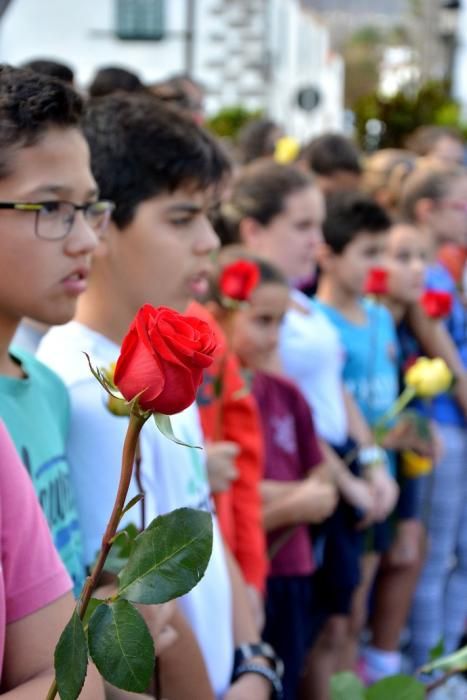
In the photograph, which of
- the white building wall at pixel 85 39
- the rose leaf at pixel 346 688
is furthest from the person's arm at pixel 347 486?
the white building wall at pixel 85 39

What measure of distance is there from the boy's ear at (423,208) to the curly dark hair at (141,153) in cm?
321

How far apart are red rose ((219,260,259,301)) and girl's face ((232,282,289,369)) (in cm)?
32

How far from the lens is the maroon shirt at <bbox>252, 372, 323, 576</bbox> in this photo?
330 centimetres

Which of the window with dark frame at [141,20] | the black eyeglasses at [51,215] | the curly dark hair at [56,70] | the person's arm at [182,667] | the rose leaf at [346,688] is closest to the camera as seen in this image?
the rose leaf at [346,688]

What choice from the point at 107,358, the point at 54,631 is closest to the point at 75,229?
the point at 107,358

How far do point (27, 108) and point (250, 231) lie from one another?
236 centimetres

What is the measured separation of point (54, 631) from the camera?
1.34 m

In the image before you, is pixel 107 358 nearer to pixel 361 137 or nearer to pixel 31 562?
pixel 31 562

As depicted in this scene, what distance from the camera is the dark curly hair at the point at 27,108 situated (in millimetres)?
1673

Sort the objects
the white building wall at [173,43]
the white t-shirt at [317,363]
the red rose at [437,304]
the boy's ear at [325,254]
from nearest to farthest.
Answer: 1. the white t-shirt at [317,363]
2. the red rose at [437,304]
3. the boy's ear at [325,254]
4. the white building wall at [173,43]

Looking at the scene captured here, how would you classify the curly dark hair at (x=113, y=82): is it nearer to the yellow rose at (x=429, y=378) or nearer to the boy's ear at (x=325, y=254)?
the boy's ear at (x=325, y=254)

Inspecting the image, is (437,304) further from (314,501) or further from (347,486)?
(314,501)

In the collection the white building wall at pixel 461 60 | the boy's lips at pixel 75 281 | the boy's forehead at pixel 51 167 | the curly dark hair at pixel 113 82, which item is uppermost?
the boy's forehead at pixel 51 167

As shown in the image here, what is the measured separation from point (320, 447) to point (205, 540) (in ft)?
8.35
